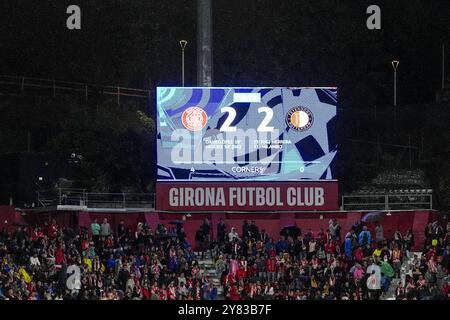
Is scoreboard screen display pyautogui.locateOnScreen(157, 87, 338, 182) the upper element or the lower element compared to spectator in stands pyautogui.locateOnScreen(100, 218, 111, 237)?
upper

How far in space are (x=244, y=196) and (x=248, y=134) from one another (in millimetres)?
2126

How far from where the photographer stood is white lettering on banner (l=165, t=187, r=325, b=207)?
4431 centimetres

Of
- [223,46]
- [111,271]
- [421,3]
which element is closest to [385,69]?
[421,3]

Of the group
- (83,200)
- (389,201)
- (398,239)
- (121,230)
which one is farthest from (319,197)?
(83,200)

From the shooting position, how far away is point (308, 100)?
145ft

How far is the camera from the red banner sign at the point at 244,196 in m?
44.3

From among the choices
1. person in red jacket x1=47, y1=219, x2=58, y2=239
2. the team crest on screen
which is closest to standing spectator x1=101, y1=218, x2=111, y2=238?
person in red jacket x1=47, y1=219, x2=58, y2=239

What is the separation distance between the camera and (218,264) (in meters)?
41.0

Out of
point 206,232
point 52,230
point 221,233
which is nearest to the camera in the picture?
point 52,230

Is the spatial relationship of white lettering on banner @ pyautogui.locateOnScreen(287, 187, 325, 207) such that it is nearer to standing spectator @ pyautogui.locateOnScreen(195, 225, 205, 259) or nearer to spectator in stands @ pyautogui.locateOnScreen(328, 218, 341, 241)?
spectator in stands @ pyautogui.locateOnScreen(328, 218, 341, 241)

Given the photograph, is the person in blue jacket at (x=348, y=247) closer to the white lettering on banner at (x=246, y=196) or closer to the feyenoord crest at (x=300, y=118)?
the white lettering on banner at (x=246, y=196)

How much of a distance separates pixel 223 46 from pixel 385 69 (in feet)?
27.3

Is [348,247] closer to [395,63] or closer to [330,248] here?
[330,248]

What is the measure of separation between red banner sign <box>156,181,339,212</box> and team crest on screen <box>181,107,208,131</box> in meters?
1.92
